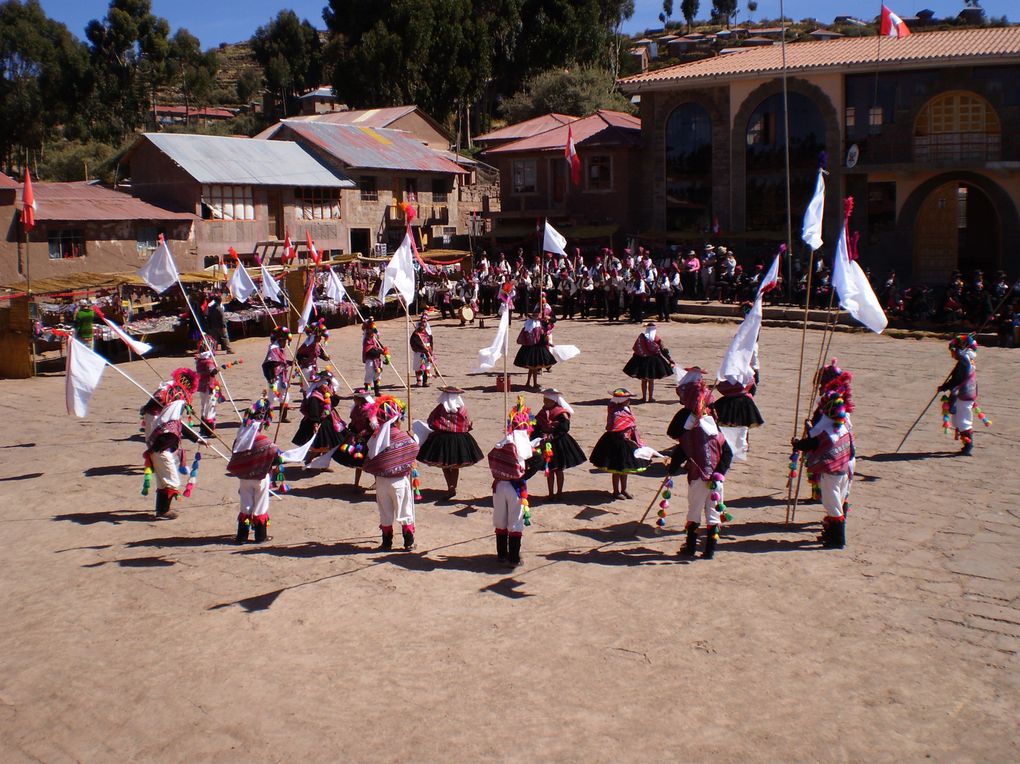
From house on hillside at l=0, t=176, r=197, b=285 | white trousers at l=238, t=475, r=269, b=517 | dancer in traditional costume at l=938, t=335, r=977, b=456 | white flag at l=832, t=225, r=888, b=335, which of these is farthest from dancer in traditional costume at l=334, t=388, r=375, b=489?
house on hillside at l=0, t=176, r=197, b=285

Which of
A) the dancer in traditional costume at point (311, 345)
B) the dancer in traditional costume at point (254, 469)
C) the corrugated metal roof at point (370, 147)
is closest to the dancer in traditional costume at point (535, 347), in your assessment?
the dancer in traditional costume at point (311, 345)

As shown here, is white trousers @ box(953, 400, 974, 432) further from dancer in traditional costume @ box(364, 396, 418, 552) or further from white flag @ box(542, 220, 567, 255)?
dancer in traditional costume @ box(364, 396, 418, 552)

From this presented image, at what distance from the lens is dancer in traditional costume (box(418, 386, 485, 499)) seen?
12977mm

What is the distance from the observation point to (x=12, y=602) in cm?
1048

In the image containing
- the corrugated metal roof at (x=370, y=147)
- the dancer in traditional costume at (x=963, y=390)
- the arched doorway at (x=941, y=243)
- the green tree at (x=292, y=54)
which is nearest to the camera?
the dancer in traditional costume at (x=963, y=390)

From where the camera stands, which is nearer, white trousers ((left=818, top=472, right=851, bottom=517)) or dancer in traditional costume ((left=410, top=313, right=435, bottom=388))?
white trousers ((left=818, top=472, right=851, bottom=517))

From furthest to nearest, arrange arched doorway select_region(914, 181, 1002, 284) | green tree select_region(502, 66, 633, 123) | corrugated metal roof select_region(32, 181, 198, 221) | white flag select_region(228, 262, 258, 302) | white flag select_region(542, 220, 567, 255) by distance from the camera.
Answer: green tree select_region(502, 66, 633, 123), arched doorway select_region(914, 181, 1002, 284), corrugated metal roof select_region(32, 181, 198, 221), white flag select_region(228, 262, 258, 302), white flag select_region(542, 220, 567, 255)

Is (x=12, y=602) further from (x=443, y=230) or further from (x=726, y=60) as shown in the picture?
(x=443, y=230)

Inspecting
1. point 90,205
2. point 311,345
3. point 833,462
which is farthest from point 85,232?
point 833,462

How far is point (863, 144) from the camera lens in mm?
33625

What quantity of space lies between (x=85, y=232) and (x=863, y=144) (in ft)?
85.1

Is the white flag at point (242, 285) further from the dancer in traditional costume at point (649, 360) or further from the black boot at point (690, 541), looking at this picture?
the black boot at point (690, 541)

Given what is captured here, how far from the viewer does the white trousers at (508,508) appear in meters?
10.8

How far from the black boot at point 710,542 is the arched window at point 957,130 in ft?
82.5
